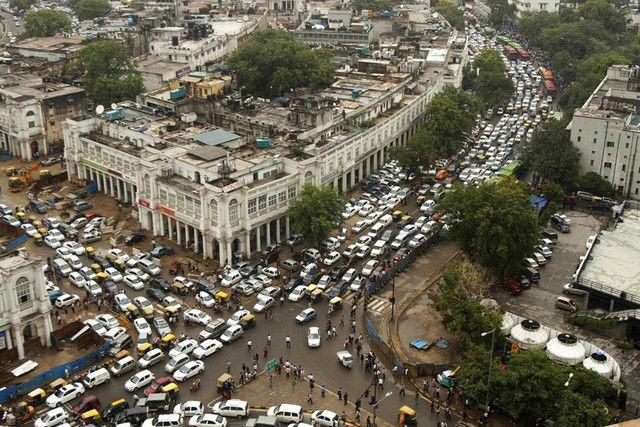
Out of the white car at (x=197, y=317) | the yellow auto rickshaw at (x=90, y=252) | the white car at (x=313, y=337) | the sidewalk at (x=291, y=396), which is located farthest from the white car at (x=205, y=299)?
the yellow auto rickshaw at (x=90, y=252)

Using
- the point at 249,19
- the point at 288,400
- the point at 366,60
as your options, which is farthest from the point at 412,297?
the point at 249,19

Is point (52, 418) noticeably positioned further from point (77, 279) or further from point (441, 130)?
point (441, 130)

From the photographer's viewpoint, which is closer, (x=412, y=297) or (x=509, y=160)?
(x=412, y=297)

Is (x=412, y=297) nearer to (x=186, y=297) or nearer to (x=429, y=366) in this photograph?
(x=429, y=366)

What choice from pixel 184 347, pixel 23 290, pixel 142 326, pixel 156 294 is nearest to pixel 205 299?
pixel 156 294

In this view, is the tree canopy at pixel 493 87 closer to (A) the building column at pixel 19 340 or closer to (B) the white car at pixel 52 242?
(B) the white car at pixel 52 242

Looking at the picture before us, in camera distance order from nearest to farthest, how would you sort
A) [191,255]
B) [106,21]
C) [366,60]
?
[191,255], [366,60], [106,21]

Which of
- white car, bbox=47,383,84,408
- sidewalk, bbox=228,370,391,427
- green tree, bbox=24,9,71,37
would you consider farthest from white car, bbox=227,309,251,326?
green tree, bbox=24,9,71,37
